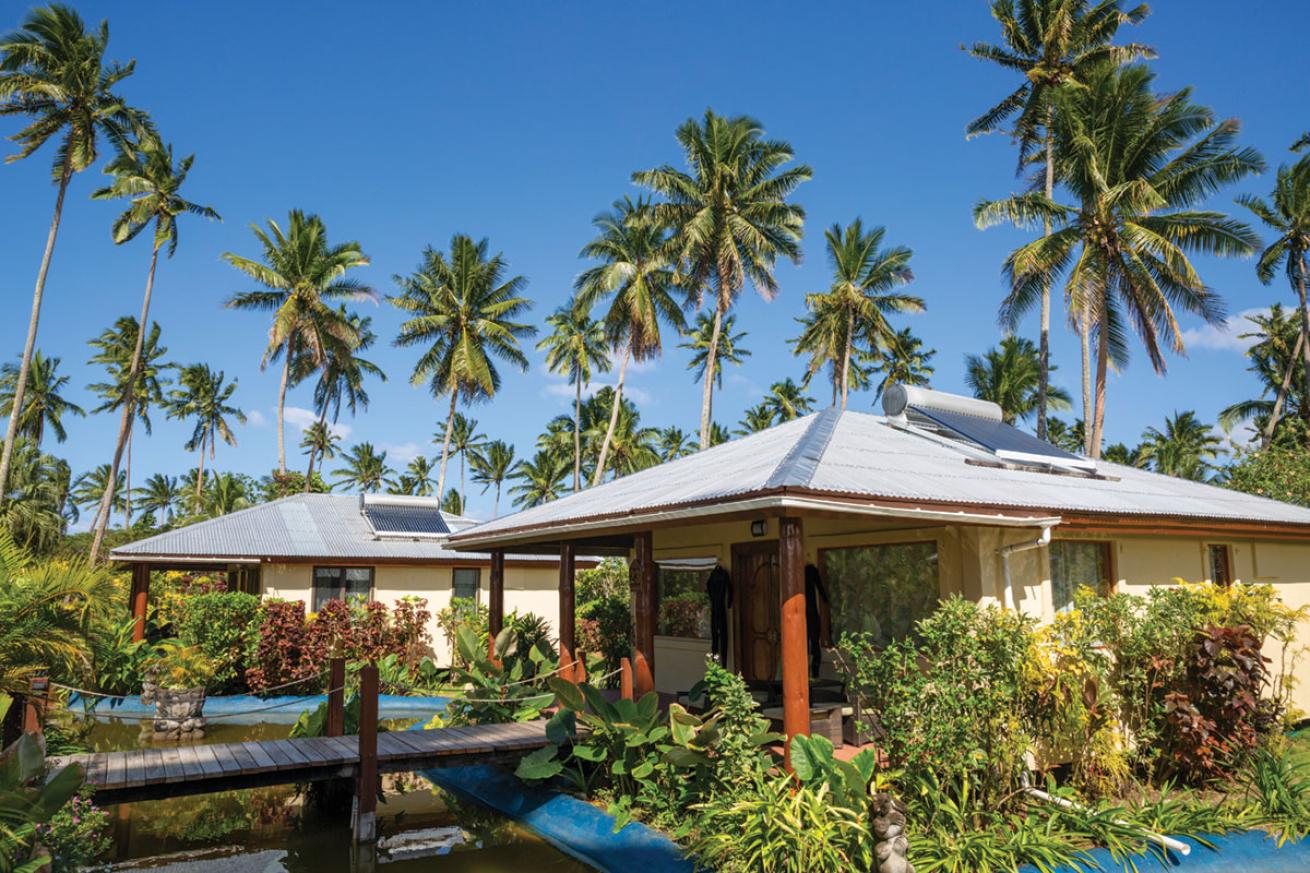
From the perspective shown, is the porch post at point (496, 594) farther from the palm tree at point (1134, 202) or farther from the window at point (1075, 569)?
the palm tree at point (1134, 202)

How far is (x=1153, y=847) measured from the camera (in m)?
6.45

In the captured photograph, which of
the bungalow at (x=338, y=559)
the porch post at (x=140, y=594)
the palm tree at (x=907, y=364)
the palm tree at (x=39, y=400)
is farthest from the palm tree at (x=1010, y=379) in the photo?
the palm tree at (x=39, y=400)

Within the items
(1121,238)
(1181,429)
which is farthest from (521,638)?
(1181,429)

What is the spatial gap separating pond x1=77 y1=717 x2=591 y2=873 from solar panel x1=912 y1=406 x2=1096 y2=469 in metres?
7.29

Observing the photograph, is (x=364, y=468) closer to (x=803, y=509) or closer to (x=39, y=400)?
(x=39, y=400)

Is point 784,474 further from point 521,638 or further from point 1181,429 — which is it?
point 1181,429

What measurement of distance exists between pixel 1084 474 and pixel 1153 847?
593 cm

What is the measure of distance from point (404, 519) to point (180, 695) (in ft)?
27.9

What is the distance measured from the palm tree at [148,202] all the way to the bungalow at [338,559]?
11.2m

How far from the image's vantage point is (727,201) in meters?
28.8

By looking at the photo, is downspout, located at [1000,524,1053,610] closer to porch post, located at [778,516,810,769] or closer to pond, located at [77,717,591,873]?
porch post, located at [778,516,810,769]

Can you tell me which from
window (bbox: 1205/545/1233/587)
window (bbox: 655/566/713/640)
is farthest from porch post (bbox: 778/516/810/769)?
window (bbox: 1205/545/1233/587)

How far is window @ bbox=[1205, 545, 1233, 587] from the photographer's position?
36.6ft

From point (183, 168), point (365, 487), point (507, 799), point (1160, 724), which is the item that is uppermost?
point (183, 168)
